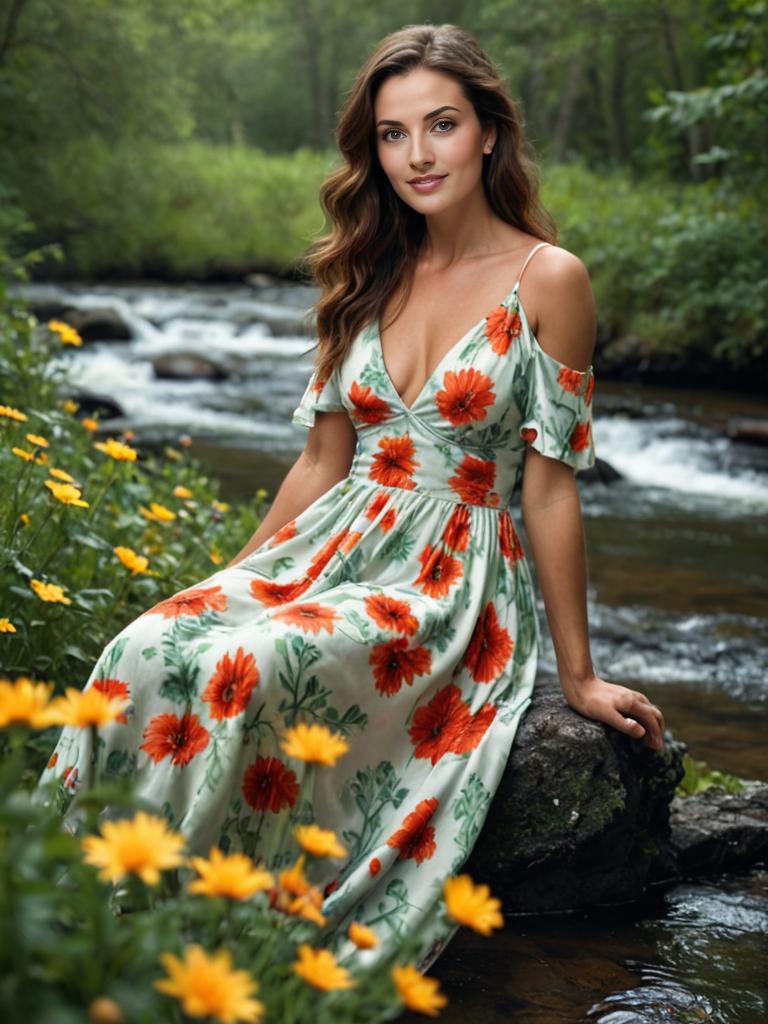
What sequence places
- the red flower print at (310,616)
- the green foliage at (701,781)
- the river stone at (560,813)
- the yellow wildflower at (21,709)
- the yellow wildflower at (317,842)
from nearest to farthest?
the yellow wildflower at (21,709)
the yellow wildflower at (317,842)
the red flower print at (310,616)
the river stone at (560,813)
the green foliage at (701,781)

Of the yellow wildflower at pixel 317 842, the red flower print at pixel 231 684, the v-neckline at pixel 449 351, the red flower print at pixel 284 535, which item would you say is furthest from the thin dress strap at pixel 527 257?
the yellow wildflower at pixel 317 842

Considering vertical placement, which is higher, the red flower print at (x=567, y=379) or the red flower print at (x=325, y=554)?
the red flower print at (x=567, y=379)

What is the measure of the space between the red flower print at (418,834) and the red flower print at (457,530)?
53cm

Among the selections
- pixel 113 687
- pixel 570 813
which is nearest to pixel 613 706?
pixel 570 813

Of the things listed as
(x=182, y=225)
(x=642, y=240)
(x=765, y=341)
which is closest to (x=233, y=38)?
(x=182, y=225)

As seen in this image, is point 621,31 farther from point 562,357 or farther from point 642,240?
point 562,357

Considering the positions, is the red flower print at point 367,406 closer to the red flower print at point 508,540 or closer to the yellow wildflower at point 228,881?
the red flower print at point 508,540

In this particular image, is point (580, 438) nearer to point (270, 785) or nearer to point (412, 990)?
point (270, 785)

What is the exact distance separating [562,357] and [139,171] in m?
18.4

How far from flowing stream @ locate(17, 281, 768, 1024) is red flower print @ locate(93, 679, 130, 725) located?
0.73 meters

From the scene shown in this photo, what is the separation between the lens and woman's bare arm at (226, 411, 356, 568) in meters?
2.79

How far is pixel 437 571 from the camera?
2.48 meters

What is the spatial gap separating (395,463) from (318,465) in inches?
10.6

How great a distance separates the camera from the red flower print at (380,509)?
8.28 ft
